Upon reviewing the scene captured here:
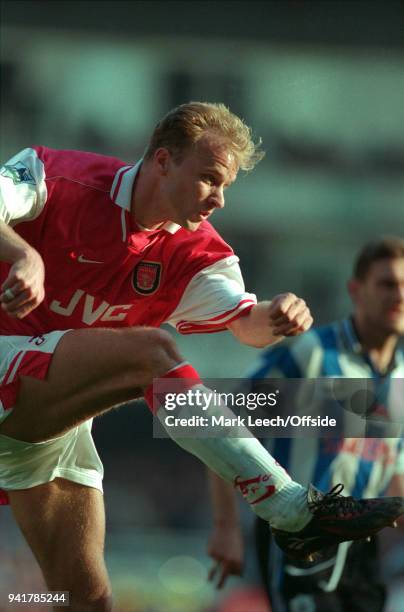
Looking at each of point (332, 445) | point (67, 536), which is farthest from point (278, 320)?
point (332, 445)

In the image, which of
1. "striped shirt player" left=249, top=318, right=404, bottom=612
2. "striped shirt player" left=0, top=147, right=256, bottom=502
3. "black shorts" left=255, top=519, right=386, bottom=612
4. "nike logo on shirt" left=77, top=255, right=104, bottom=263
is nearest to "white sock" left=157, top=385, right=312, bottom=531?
"striped shirt player" left=0, top=147, right=256, bottom=502

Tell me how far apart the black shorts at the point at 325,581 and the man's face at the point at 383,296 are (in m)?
0.90

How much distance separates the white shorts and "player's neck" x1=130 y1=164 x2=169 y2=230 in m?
0.47

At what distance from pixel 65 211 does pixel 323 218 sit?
24.7 ft

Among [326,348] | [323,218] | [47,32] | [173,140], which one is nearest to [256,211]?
[323,218]

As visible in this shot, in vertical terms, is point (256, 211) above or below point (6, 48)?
below

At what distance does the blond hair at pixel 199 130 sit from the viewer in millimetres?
3117

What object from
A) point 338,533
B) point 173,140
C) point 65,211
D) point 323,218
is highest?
point 173,140

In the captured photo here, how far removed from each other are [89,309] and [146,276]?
0.69ft

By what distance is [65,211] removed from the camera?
10.2 feet

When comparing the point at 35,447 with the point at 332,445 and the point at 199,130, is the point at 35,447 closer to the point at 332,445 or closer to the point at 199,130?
the point at 199,130

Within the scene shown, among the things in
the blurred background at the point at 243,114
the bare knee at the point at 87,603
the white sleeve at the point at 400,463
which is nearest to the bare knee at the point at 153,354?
the bare knee at the point at 87,603

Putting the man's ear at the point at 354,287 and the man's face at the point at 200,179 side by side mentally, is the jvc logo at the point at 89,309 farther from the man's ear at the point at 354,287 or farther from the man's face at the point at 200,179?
the man's ear at the point at 354,287

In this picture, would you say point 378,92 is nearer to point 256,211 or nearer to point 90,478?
point 256,211
